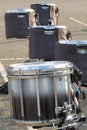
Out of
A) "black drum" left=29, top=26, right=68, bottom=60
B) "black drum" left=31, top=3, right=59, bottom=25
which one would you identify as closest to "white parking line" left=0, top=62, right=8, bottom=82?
"black drum" left=29, top=26, right=68, bottom=60

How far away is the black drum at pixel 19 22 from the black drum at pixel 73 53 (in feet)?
13.7

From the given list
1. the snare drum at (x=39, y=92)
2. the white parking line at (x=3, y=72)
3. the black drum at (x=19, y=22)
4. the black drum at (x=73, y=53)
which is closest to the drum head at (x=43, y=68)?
the snare drum at (x=39, y=92)

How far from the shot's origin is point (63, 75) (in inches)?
197

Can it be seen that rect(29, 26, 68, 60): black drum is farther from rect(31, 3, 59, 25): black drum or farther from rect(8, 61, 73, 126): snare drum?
rect(31, 3, 59, 25): black drum

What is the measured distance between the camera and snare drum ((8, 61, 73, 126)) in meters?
4.91

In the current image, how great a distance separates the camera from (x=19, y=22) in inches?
477

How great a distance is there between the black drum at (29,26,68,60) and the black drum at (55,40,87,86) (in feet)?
4.57

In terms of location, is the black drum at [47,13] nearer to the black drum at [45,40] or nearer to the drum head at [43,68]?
the black drum at [45,40]

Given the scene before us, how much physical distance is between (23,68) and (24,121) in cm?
52

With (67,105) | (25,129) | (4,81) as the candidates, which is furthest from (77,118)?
(4,81)

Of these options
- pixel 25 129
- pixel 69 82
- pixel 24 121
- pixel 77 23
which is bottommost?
pixel 77 23

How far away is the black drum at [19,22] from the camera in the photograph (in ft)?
39.5

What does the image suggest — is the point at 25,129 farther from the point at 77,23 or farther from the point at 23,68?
the point at 77,23

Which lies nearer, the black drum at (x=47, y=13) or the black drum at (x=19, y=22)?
the black drum at (x=19, y=22)
